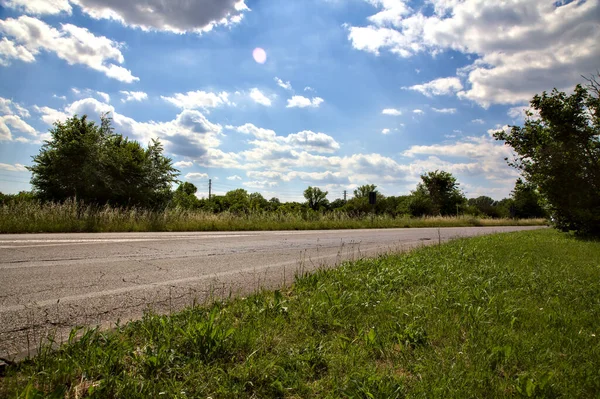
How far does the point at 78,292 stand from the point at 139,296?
74 cm

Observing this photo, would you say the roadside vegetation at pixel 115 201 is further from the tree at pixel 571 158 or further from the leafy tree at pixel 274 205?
the leafy tree at pixel 274 205

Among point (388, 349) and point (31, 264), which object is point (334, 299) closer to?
point (388, 349)

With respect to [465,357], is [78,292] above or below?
above

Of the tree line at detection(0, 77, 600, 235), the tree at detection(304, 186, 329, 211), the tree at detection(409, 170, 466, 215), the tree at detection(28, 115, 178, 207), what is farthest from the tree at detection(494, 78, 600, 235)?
the tree at detection(304, 186, 329, 211)

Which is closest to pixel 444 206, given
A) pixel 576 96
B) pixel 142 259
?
pixel 576 96

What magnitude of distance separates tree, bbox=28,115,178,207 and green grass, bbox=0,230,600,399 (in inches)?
841

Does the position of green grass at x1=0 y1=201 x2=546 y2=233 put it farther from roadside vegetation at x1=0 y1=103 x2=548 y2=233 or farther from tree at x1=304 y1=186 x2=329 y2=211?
tree at x1=304 y1=186 x2=329 y2=211

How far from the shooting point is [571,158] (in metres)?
13.4

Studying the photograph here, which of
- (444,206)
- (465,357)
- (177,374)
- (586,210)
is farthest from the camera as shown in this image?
(444,206)

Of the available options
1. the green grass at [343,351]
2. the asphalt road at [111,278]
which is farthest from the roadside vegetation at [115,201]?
the green grass at [343,351]

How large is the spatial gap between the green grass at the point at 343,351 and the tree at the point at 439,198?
57452mm

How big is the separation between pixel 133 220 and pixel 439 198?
182 feet

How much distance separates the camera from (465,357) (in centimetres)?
271

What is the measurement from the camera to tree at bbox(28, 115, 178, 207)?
22.4 metres
